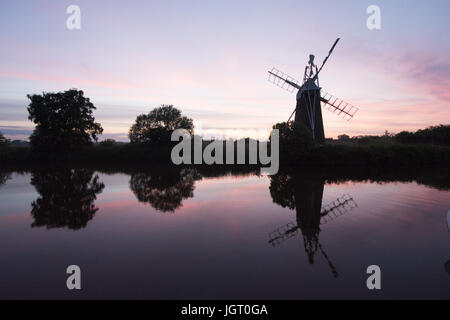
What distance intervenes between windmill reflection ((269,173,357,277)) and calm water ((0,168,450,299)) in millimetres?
49

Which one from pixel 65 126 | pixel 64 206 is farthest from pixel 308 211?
pixel 65 126

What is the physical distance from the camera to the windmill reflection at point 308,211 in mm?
6770

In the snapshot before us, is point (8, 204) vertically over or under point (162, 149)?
under

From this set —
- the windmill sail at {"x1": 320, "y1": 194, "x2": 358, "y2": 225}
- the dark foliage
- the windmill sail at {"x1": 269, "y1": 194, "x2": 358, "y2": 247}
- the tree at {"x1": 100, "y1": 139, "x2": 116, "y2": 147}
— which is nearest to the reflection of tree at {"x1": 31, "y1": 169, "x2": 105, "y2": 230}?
the windmill sail at {"x1": 269, "y1": 194, "x2": 358, "y2": 247}

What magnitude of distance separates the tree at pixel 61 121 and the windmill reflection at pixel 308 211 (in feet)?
102

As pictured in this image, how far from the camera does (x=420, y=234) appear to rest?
745cm

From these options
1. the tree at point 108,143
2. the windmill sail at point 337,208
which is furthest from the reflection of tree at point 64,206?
the tree at point 108,143

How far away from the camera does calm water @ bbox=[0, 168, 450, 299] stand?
469cm

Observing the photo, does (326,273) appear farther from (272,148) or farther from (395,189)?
(272,148)

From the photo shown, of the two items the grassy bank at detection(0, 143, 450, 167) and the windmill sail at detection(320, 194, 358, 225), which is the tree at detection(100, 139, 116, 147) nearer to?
the grassy bank at detection(0, 143, 450, 167)

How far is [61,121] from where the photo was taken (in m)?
34.7

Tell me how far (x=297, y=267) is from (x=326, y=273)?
56 cm
